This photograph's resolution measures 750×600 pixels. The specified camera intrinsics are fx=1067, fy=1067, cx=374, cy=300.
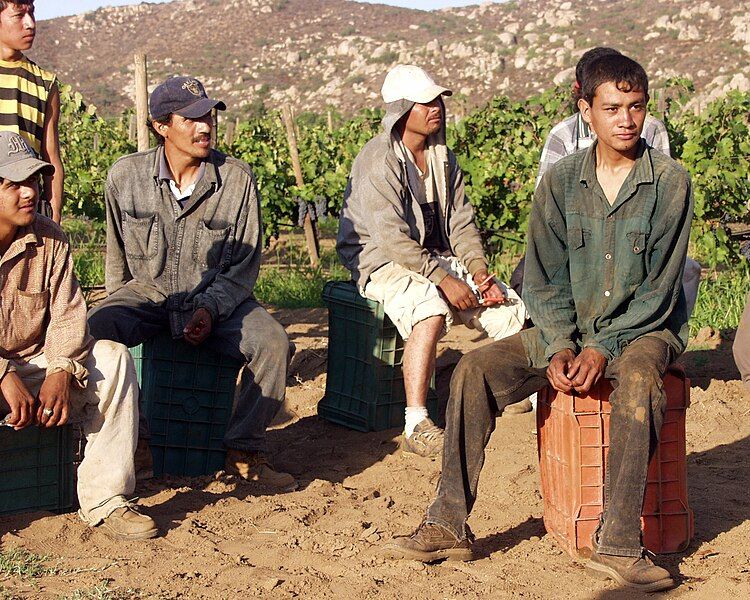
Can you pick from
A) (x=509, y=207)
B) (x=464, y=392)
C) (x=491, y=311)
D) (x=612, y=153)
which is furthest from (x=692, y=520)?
(x=509, y=207)

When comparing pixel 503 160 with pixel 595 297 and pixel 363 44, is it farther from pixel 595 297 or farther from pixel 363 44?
pixel 363 44

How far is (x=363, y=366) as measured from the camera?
5.72m

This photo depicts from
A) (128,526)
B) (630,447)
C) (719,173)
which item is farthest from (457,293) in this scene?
(719,173)

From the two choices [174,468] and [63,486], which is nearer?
[63,486]

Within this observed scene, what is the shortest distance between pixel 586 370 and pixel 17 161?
7.09 feet

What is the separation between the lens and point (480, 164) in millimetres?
9297

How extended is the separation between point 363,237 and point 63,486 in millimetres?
2231

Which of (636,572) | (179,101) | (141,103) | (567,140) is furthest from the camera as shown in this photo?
(141,103)

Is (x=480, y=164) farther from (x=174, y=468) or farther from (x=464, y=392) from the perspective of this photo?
(x=464, y=392)

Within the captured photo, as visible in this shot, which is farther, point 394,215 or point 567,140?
point 567,140

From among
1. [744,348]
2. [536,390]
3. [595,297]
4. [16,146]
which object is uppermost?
[16,146]

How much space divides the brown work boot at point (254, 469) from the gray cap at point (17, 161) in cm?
168

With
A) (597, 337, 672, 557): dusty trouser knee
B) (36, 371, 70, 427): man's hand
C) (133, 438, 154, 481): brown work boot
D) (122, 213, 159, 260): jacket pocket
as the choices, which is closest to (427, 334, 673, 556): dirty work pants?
(597, 337, 672, 557): dusty trouser knee

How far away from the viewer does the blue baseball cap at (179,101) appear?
5016mm
